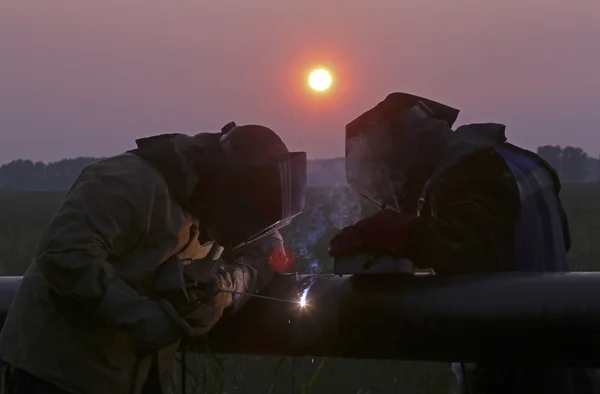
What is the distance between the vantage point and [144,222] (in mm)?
2963

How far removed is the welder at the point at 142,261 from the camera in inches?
109

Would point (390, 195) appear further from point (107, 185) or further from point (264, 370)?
point (264, 370)

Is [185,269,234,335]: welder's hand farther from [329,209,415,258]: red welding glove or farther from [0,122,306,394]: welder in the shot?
[329,209,415,258]: red welding glove

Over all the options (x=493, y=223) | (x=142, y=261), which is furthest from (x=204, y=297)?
(x=493, y=223)

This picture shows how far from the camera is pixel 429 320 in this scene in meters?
3.09

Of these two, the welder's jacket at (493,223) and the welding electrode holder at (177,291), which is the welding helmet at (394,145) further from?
the welding electrode holder at (177,291)

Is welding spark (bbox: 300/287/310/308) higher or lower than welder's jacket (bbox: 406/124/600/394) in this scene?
lower

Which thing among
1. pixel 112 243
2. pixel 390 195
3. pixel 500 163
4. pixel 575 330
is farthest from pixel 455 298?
pixel 112 243

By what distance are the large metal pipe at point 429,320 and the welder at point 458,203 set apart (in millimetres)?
135

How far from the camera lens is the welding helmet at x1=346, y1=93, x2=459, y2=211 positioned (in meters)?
3.81

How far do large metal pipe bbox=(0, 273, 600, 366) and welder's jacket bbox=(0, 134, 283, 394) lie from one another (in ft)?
1.50

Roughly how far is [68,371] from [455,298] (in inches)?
54.1

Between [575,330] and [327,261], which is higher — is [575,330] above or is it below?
above

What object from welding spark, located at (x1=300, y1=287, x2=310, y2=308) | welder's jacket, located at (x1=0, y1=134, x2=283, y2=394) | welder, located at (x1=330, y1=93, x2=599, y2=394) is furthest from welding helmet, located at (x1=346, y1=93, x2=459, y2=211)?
welder's jacket, located at (x1=0, y1=134, x2=283, y2=394)
